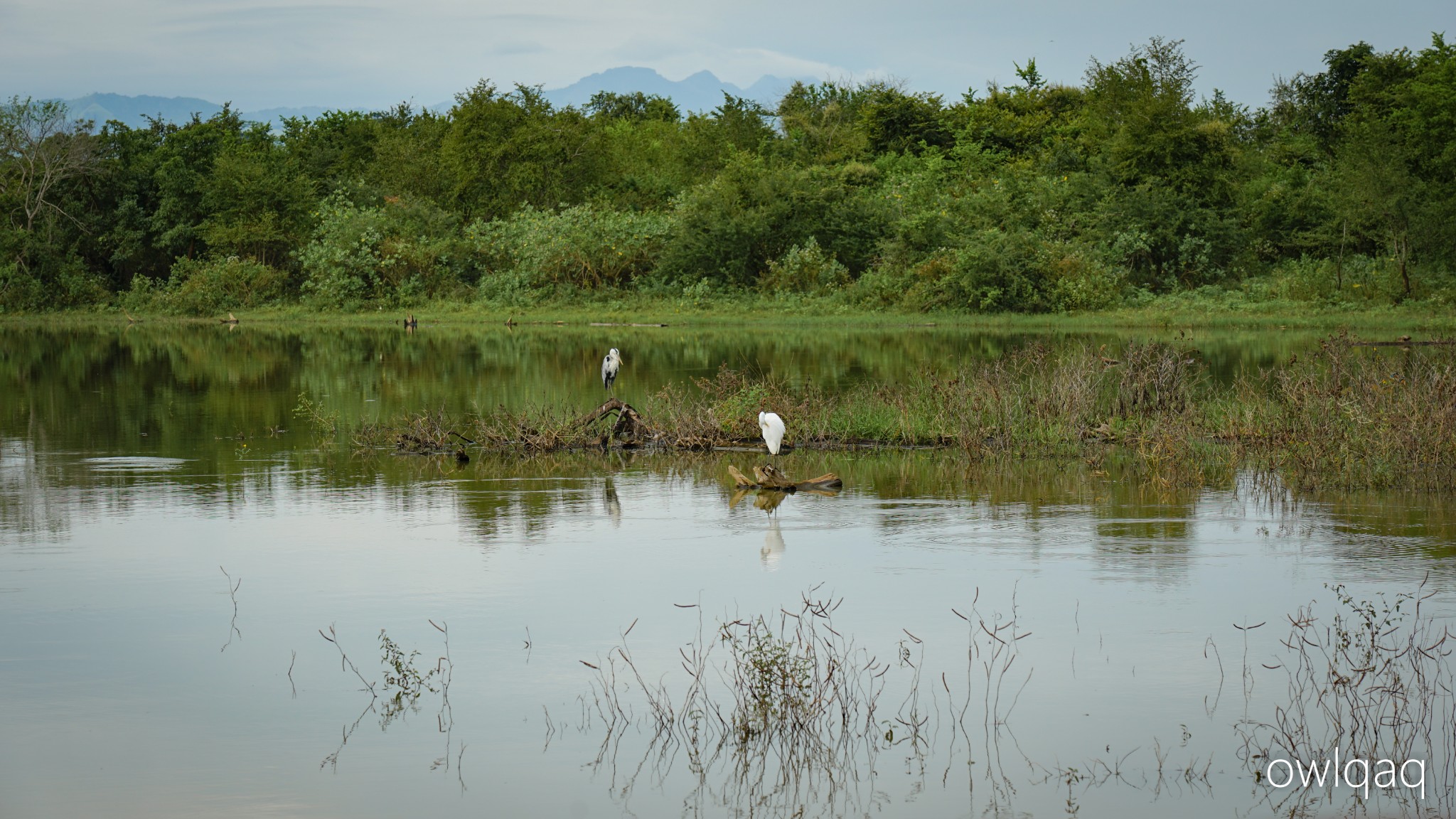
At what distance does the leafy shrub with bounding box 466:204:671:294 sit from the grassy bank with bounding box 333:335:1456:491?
32207 mm

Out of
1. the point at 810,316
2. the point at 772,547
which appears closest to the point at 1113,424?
the point at 772,547

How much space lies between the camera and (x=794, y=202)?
160ft

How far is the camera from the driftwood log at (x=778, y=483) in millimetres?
14188

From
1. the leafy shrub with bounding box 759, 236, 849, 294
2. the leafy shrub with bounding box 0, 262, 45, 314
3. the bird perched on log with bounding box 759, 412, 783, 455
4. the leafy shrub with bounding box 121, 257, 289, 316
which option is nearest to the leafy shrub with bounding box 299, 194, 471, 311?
the leafy shrub with bounding box 121, 257, 289, 316

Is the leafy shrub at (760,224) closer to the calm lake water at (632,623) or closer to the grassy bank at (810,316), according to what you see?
the grassy bank at (810,316)

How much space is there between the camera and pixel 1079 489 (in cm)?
1438

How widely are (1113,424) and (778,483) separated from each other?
500 cm

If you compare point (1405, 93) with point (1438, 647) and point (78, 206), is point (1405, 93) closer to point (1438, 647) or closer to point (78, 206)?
point (1438, 647)

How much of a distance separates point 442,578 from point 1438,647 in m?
6.61

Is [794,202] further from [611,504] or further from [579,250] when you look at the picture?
[611,504]

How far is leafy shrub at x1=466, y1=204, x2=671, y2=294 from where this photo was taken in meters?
51.6

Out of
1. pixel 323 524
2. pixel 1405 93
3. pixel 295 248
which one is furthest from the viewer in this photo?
pixel 295 248

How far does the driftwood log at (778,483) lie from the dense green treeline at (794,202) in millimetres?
28724

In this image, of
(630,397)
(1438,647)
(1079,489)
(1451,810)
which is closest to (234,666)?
(1451,810)
